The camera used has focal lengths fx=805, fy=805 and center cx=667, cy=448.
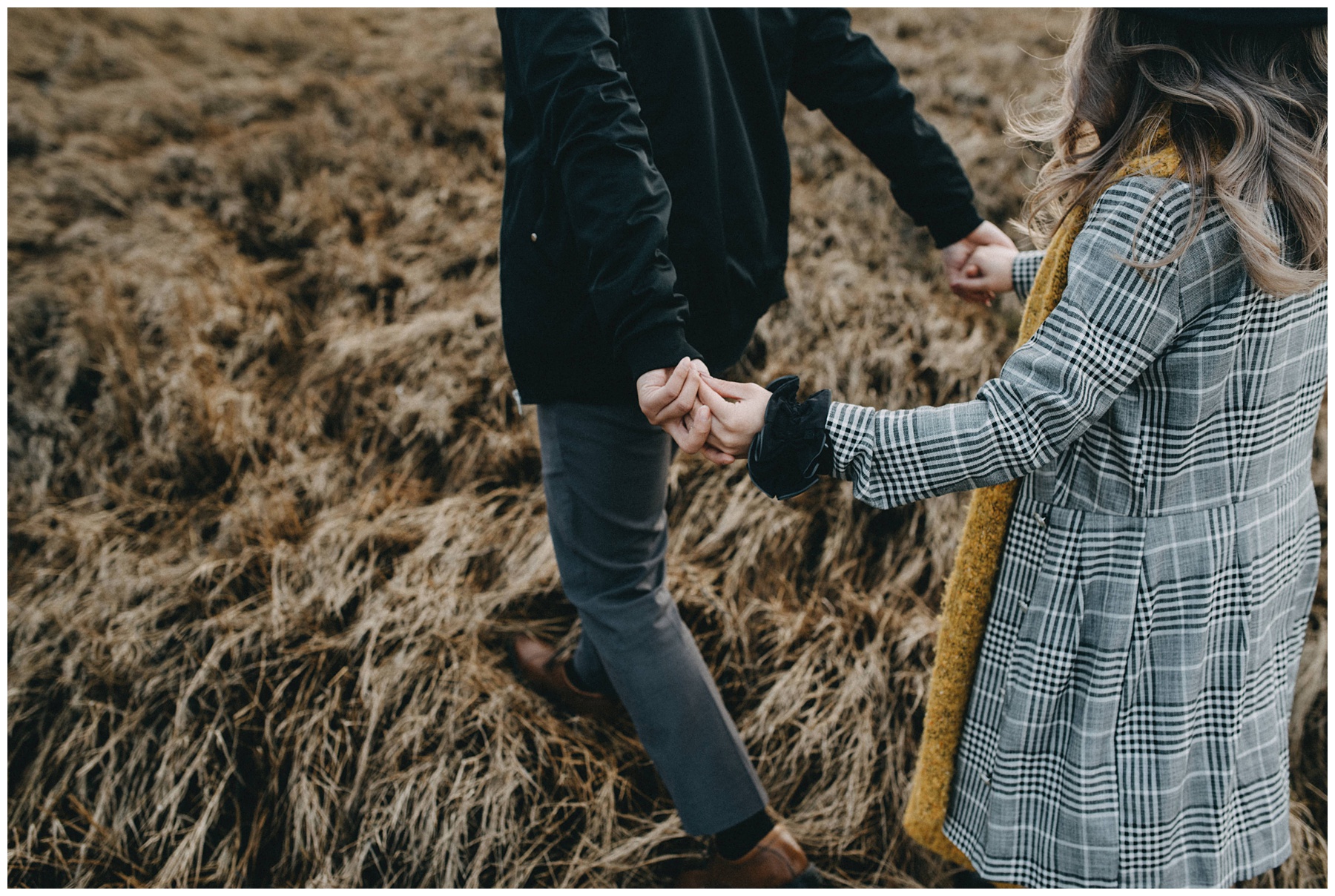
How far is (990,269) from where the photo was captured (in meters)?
1.82

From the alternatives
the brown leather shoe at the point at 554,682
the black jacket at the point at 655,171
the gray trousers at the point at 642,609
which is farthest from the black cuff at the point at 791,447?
the brown leather shoe at the point at 554,682

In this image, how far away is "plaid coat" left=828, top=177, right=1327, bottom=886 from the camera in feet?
3.61

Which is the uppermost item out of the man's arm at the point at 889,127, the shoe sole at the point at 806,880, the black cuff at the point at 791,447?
the man's arm at the point at 889,127

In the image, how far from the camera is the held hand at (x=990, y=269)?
1.80 meters

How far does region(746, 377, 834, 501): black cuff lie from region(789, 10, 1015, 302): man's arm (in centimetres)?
81

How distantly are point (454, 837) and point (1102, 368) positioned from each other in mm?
1775

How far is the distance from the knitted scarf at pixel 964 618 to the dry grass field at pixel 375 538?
590mm

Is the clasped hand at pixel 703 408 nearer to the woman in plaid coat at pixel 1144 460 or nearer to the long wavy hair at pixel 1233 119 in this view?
the woman in plaid coat at pixel 1144 460

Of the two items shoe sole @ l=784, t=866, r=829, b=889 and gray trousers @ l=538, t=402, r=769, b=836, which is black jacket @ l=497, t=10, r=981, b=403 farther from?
shoe sole @ l=784, t=866, r=829, b=889

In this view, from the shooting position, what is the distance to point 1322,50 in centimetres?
108

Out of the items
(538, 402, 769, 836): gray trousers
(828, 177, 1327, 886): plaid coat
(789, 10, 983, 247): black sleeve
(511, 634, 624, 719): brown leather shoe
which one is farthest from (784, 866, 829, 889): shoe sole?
(789, 10, 983, 247): black sleeve

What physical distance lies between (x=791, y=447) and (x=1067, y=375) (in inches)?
15.5

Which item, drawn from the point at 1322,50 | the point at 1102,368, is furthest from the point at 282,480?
the point at 1322,50

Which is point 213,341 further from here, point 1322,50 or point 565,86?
point 1322,50
